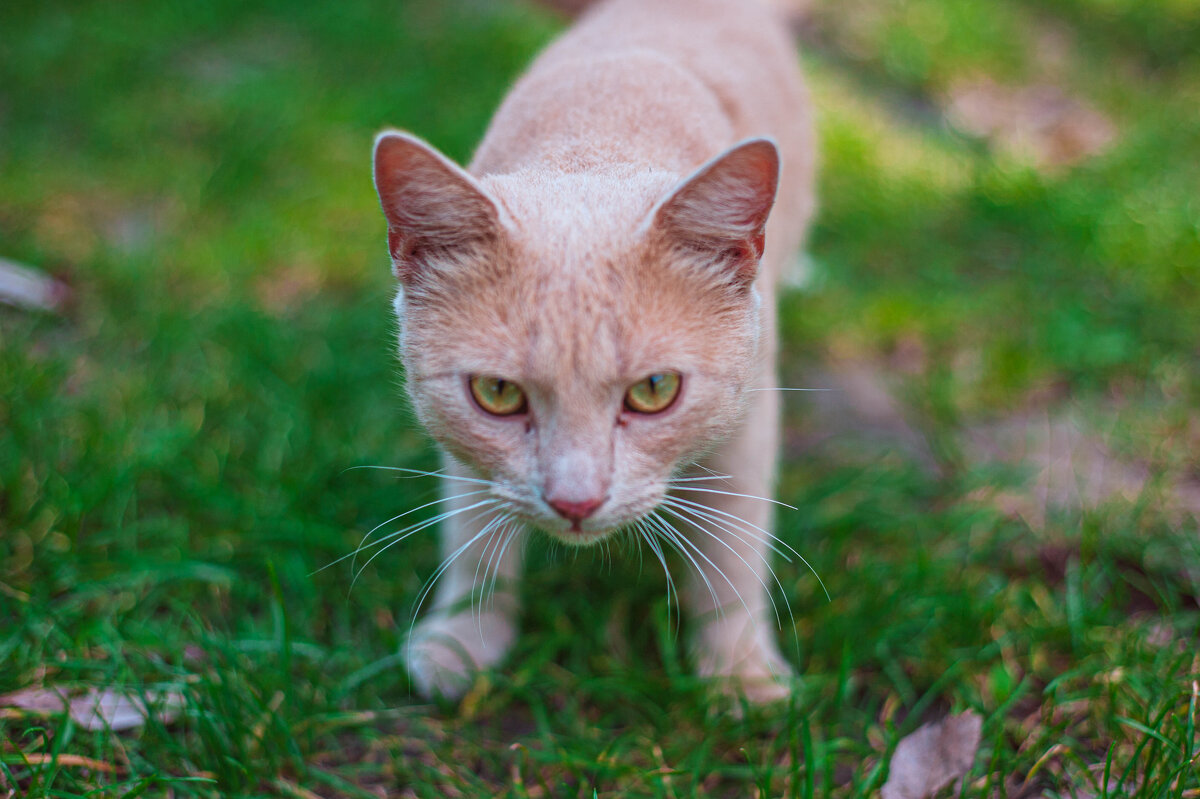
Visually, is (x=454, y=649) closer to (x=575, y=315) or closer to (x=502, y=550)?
(x=502, y=550)

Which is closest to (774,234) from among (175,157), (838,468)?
(838,468)

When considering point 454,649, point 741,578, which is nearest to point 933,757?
point 741,578

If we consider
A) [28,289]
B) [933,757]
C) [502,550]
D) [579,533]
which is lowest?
[933,757]

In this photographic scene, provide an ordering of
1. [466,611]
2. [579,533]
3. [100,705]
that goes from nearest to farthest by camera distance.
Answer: [579,533] < [100,705] < [466,611]

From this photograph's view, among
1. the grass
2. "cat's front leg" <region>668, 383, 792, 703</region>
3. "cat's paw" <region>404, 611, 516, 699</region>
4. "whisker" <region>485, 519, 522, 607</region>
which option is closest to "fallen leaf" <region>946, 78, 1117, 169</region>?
the grass

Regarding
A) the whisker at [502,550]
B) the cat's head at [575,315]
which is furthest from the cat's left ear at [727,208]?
the whisker at [502,550]

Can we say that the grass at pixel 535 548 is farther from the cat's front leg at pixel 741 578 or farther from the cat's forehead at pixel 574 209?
the cat's forehead at pixel 574 209

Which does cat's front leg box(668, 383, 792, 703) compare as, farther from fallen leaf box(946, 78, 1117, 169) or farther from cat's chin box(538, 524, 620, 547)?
fallen leaf box(946, 78, 1117, 169)

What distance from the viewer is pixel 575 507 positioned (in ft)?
4.95

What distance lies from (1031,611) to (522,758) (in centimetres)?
131

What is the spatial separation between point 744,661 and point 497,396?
0.98 metres

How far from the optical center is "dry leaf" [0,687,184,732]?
190 cm

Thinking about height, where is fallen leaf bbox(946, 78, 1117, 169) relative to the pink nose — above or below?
above

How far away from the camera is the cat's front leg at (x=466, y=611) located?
2.14 meters
